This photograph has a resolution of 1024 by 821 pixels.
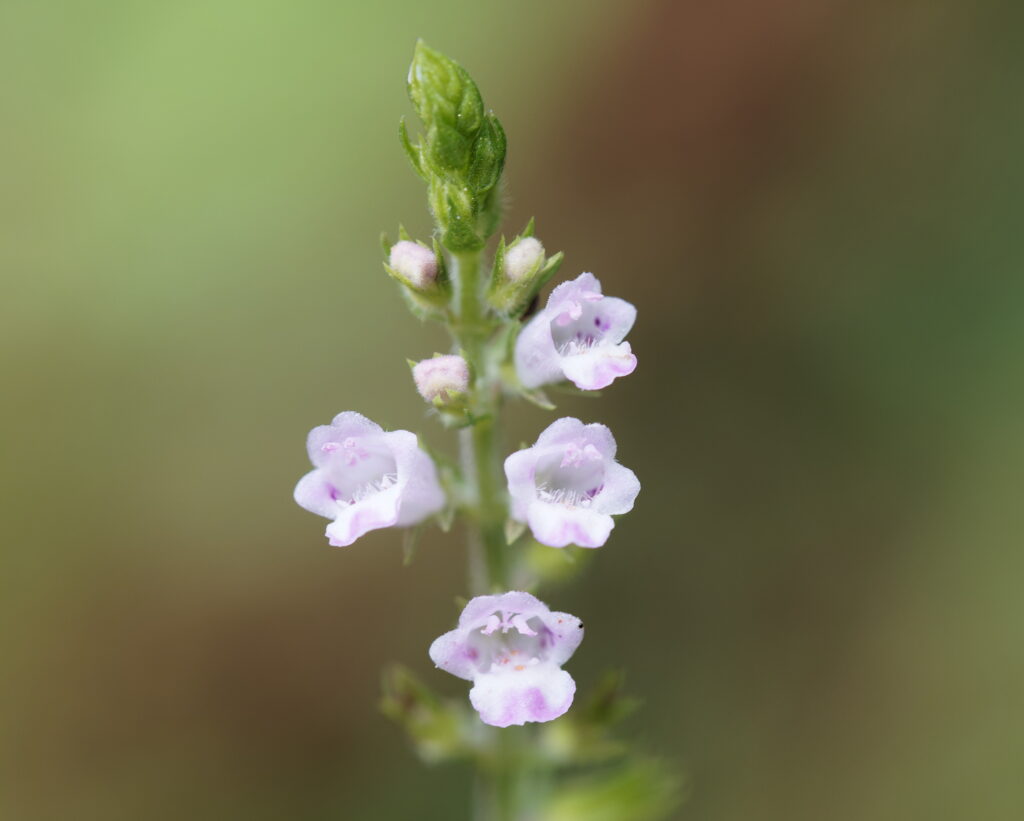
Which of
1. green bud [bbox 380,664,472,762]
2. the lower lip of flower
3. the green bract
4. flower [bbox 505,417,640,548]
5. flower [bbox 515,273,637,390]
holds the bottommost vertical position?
green bud [bbox 380,664,472,762]

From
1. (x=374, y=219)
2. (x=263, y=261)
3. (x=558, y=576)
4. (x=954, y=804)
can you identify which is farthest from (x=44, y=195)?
(x=954, y=804)

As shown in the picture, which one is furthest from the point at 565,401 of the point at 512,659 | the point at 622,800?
the point at 512,659

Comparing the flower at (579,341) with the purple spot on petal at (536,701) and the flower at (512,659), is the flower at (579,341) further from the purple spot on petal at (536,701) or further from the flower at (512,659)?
the purple spot on petal at (536,701)

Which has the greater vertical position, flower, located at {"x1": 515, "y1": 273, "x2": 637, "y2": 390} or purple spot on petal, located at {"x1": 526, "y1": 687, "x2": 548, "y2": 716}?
flower, located at {"x1": 515, "y1": 273, "x2": 637, "y2": 390}

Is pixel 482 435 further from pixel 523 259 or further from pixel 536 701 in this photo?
pixel 536 701

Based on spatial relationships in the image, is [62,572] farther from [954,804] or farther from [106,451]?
[954,804]

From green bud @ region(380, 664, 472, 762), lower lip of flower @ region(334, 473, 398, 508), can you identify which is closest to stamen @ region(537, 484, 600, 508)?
lower lip of flower @ region(334, 473, 398, 508)

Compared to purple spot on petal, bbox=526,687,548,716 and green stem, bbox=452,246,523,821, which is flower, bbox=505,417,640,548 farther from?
purple spot on petal, bbox=526,687,548,716
